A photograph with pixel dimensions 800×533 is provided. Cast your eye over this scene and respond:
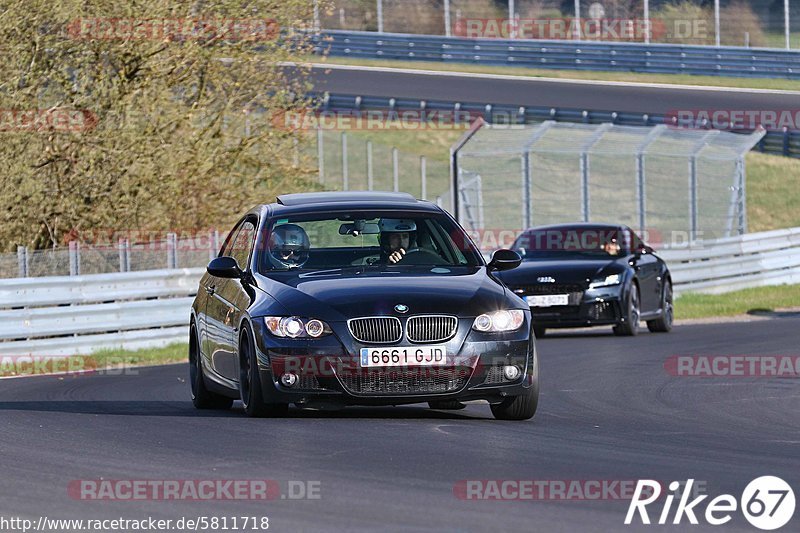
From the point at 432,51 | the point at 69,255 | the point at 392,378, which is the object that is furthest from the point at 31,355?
the point at 432,51

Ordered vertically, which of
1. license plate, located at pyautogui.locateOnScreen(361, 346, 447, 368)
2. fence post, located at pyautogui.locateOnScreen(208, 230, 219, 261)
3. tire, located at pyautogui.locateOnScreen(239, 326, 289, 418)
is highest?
license plate, located at pyautogui.locateOnScreen(361, 346, 447, 368)

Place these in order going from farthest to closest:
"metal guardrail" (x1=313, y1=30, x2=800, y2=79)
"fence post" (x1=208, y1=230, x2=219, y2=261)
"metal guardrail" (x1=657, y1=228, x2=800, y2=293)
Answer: "metal guardrail" (x1=313, y1=30, x2=800, y2=79) → "metal guardrail" (x1=657, y1=228, x2=800, y2=293) → "fence post" (x1=208, y1=230, x2=219, y2=261)

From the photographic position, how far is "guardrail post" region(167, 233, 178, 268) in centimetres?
2162

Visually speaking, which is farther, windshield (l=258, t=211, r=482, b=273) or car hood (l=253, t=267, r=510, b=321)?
windshield (l=258, t=211, r=482, b=273)

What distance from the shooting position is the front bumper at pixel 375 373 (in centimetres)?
984

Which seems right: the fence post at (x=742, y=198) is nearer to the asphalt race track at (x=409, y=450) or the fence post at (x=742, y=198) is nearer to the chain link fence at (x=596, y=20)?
the chain link fence at (x=596, y=20)

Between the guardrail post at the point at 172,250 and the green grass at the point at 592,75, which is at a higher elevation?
the guardrail post at the point at 172,250

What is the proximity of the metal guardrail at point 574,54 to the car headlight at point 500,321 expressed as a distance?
34.4 meters

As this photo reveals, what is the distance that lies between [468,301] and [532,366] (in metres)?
0.63

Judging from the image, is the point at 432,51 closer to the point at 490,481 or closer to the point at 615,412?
the point at 615,412

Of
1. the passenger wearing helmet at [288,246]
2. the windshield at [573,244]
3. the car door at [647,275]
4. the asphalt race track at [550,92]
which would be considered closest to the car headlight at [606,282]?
the car door at [647,275]

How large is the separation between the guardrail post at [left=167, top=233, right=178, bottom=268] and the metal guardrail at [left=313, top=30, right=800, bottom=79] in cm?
2313

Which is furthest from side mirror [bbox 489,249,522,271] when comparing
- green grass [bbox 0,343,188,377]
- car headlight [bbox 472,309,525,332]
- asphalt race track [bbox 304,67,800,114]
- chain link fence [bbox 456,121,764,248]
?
asphalt race track [bbox 304,67,800,114]

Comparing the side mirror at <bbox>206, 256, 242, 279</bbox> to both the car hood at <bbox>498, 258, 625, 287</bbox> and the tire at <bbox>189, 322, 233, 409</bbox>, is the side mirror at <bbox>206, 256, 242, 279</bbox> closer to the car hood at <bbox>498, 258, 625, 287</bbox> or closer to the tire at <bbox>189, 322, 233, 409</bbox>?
the tire at <bbox>189, 322, 233, 409</bbox>
